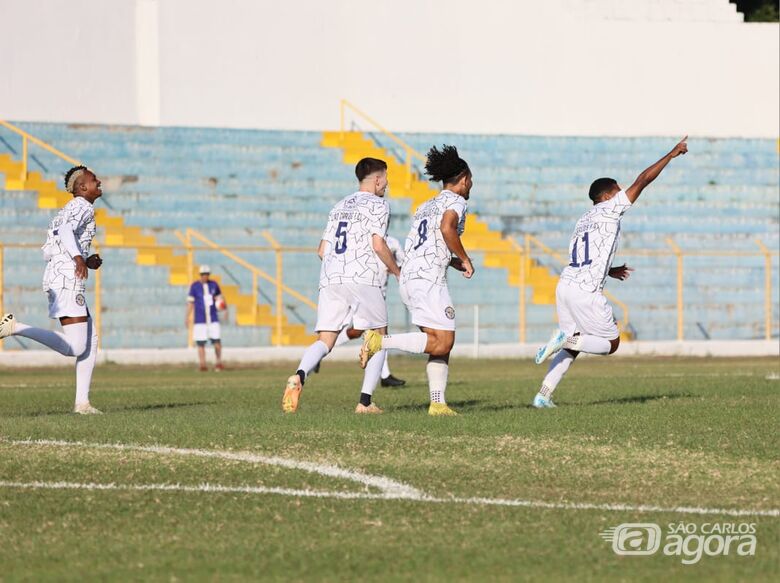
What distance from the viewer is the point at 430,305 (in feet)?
37.6

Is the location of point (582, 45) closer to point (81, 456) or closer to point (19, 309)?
point (19, 309)

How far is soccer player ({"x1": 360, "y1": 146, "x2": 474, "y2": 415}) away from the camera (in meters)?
11.4

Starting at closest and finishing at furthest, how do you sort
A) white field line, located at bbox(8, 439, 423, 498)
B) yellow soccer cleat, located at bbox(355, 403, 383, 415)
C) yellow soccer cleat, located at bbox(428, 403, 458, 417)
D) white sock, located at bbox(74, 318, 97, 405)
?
white field line, located at bbox(8, 439, 423, 498), yellow soccer cleat, located at bbox(428, 403, 458, 417), yellow soccer cleat, located at bbox(355, 403, 383, 415), white sock, located at bbox(74, 318, 97, 405)

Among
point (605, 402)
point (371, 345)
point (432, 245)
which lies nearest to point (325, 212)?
point (605, 402)

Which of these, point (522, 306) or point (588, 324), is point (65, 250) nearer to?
point (588, 324)

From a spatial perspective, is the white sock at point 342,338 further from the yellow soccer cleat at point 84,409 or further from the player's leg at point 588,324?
the yellow soccer cleat at point 84,409

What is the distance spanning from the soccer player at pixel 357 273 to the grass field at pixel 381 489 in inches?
20.3

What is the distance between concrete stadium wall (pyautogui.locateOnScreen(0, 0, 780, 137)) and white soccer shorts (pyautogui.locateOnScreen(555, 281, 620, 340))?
22.0 meters

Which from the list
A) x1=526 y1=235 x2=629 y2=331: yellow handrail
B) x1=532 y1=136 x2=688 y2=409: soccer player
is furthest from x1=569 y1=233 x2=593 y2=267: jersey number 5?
x1=526 y1=235 x2=629 y2=331: yellow handrail

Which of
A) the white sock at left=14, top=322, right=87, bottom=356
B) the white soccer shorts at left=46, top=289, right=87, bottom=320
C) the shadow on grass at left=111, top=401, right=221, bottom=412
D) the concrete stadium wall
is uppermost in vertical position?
the concrete stadium wall

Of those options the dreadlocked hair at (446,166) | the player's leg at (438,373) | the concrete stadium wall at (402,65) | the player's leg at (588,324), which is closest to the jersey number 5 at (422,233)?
the dreadlocked hair at (446,166)

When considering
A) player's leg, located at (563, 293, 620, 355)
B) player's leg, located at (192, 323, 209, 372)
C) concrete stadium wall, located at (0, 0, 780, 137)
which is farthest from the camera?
concrete stadium wall, located at (0, 0, 780, 137)

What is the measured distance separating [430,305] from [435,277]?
0.22m

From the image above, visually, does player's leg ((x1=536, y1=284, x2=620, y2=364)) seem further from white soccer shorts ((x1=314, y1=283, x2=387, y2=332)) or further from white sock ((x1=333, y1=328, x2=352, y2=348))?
white sock ((x1=333, y1=328, x2=352, y2=348))
